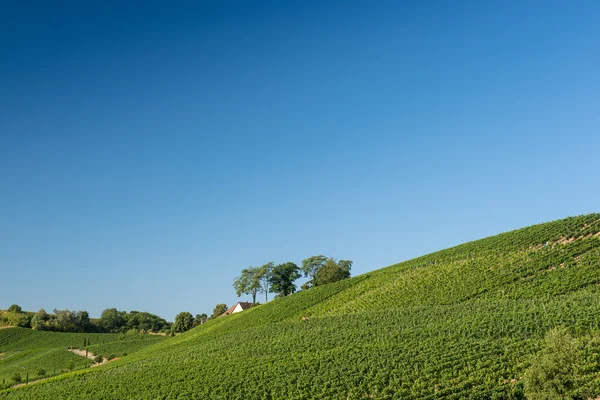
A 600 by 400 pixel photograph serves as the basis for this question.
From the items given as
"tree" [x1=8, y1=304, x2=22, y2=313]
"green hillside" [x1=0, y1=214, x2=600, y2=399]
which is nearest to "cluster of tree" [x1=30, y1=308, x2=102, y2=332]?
"tree" [x1=8, y1=304, x2=22, y2=313]

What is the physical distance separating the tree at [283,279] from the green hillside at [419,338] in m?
45.3

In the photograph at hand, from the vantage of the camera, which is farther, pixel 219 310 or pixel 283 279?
pixel 219 310

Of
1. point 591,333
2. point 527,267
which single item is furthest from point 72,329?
point 591,333

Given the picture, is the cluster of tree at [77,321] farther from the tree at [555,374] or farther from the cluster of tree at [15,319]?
the tree at [555,374]

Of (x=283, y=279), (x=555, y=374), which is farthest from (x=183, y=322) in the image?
(x=555, y=374)

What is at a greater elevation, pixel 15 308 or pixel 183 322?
pixel 15 308

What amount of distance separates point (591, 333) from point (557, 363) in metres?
9.74

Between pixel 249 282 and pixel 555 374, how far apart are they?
10710 centimetres

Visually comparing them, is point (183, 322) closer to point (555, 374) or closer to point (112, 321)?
point (112, 321)

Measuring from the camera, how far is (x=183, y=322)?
13250cm

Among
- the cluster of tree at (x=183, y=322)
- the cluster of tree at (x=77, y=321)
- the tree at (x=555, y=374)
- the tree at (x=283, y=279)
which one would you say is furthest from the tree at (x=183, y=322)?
the tree at (x=555, y=374)

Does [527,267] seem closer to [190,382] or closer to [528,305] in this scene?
[528,305]

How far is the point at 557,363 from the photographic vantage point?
26578 millimetres

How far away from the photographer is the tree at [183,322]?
131875mm
